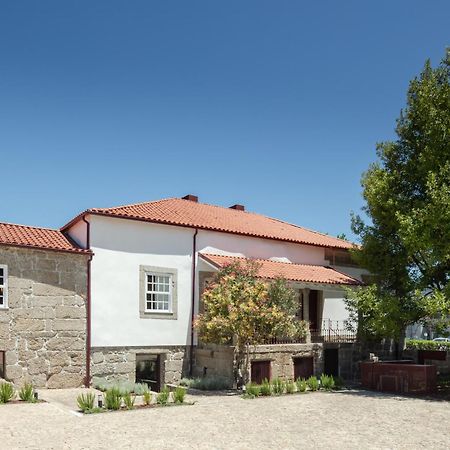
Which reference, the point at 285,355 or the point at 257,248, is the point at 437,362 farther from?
the point at 257,248

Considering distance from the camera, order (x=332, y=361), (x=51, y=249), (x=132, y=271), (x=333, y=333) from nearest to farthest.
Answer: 1. (x=51, y=249)
2. (x=132, y=271)
3. (x=332, y=361)
4. (x=333, y=333)

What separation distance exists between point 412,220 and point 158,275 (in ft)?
33.2

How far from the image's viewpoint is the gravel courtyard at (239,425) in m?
11.2

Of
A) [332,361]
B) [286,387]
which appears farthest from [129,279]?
[332,361]

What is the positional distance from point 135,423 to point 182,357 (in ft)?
29.7

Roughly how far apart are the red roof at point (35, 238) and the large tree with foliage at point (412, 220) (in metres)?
11.5

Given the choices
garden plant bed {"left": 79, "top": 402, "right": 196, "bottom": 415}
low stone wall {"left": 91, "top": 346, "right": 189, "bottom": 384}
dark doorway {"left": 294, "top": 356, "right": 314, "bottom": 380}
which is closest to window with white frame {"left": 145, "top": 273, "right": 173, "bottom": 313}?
low stone wall {"left": 91, "top": 346, "right": 189, "bottom": 384}

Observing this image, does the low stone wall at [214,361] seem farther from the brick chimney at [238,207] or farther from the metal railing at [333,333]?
the brick chimney at [238,207]

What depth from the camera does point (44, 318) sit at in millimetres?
19141

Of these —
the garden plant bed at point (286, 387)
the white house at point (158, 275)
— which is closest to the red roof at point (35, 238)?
the white house at point (158, 275)

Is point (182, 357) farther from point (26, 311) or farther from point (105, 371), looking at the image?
point (26, 311)

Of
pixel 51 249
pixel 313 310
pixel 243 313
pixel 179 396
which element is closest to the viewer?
pixel 179 396

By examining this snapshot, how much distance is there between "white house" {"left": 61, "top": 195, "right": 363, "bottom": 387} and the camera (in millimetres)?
20453

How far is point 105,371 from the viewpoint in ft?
66.1
